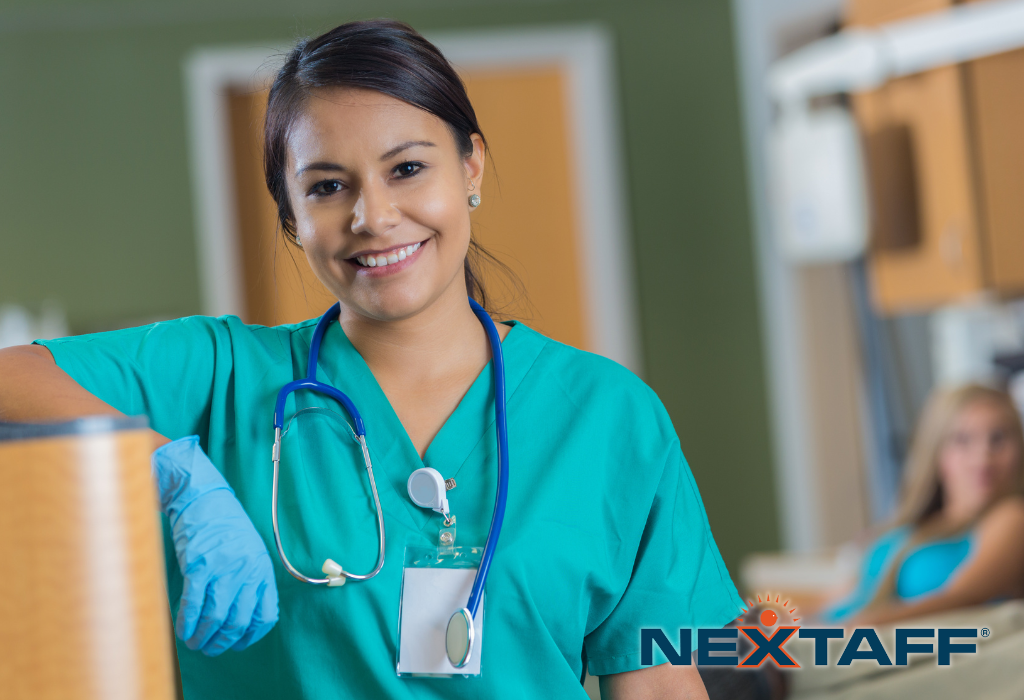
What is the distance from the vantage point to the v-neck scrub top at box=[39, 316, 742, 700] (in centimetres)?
84

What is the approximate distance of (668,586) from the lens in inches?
36.5

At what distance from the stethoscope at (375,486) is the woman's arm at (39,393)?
0.45 feet

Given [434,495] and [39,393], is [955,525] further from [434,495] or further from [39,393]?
[39,393]

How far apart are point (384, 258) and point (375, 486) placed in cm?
21

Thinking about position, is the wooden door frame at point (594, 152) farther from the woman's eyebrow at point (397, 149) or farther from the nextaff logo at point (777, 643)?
the woman's eyebrow at point (397, 149)

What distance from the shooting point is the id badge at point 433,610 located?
0.83 m

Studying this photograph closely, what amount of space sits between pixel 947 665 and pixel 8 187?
3.14m

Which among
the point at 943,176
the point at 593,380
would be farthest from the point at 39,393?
the point at 943,176

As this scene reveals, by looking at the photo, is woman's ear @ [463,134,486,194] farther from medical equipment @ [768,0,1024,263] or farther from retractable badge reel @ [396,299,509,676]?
medical equipment @ [768,0,1024,263]

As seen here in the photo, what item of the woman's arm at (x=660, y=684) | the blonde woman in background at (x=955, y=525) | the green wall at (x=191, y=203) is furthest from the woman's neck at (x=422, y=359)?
the green wall at (x=191, y=203)

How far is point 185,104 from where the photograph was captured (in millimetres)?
3260

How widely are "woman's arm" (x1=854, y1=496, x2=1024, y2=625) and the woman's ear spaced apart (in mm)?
1685

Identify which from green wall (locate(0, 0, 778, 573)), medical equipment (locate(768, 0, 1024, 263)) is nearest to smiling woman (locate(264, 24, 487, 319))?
medical equipment (locate(768, 0, 1024, 263))

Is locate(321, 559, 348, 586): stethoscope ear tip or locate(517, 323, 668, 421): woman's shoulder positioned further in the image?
locate(517, 323, 668, 421): woman's shoulder
